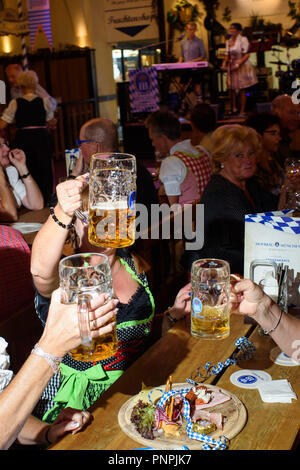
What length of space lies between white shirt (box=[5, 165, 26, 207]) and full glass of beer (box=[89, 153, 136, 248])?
2710 millimetres

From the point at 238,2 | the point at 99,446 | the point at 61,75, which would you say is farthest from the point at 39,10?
the point at 99,446

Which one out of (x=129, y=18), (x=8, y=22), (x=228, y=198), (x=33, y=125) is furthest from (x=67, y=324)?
(x=8, y=22)

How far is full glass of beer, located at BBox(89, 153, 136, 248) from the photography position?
1345 millimetres

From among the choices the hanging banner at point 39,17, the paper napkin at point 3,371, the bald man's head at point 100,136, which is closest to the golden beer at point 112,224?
the paper napkin at point 3,371

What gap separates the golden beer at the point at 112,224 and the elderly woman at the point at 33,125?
202 inches

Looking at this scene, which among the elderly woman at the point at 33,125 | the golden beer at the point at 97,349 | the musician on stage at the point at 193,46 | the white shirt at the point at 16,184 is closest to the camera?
the golden beer at the point at 97,349

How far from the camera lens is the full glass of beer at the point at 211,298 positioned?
1480 millimetres

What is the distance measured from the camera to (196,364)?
167 centimetres

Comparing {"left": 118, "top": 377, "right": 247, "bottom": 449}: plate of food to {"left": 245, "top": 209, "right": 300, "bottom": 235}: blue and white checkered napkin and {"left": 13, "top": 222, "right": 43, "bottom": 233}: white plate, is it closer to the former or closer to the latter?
{"left": 245, "top": 209, "right": 300, "bottom": 235}: blue and white checkered napkin

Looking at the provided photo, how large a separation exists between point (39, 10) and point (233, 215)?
8.74m

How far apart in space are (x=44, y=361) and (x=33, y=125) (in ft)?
19.4

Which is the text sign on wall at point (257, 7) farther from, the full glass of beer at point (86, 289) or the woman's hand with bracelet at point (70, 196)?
the full glass of beer at point (86, 289)

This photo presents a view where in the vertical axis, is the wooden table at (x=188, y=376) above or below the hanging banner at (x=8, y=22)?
below

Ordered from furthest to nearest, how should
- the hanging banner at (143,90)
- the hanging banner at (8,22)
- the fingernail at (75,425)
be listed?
the hanging banner at (8,22) < the hanging banner at (143,90) < the fingernail at (75,425)
